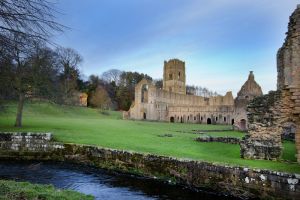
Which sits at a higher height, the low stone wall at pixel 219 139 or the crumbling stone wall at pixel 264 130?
the crumbling stone wall at pixel 264 130

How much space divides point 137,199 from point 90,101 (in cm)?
6966

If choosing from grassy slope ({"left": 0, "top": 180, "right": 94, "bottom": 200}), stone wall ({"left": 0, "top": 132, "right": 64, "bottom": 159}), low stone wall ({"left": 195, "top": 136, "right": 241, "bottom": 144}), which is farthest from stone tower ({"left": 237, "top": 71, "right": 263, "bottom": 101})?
grassy slope ({"left": 0, "top": 180, "right": 94, "bottom": 200})

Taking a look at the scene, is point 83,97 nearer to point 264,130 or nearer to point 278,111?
point 264,130

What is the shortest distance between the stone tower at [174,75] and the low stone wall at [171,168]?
80.8 m

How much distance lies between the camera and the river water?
1071cm

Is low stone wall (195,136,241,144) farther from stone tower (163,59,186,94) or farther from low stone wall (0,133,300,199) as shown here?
stone tower (163,59,186,94)

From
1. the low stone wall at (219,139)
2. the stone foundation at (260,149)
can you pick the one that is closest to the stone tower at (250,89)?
the low stone wall at (219,139)

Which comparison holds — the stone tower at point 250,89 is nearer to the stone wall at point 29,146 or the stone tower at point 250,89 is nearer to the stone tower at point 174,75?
the stone wall at point 29,146

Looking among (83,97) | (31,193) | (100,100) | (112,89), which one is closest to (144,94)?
(100,100)

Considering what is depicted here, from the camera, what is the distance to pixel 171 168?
41.4 feet

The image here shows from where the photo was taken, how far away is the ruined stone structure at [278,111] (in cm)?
1188

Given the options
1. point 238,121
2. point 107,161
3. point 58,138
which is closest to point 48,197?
point 107,161

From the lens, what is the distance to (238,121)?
135ft

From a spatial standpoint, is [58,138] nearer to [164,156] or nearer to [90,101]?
[164,156]
